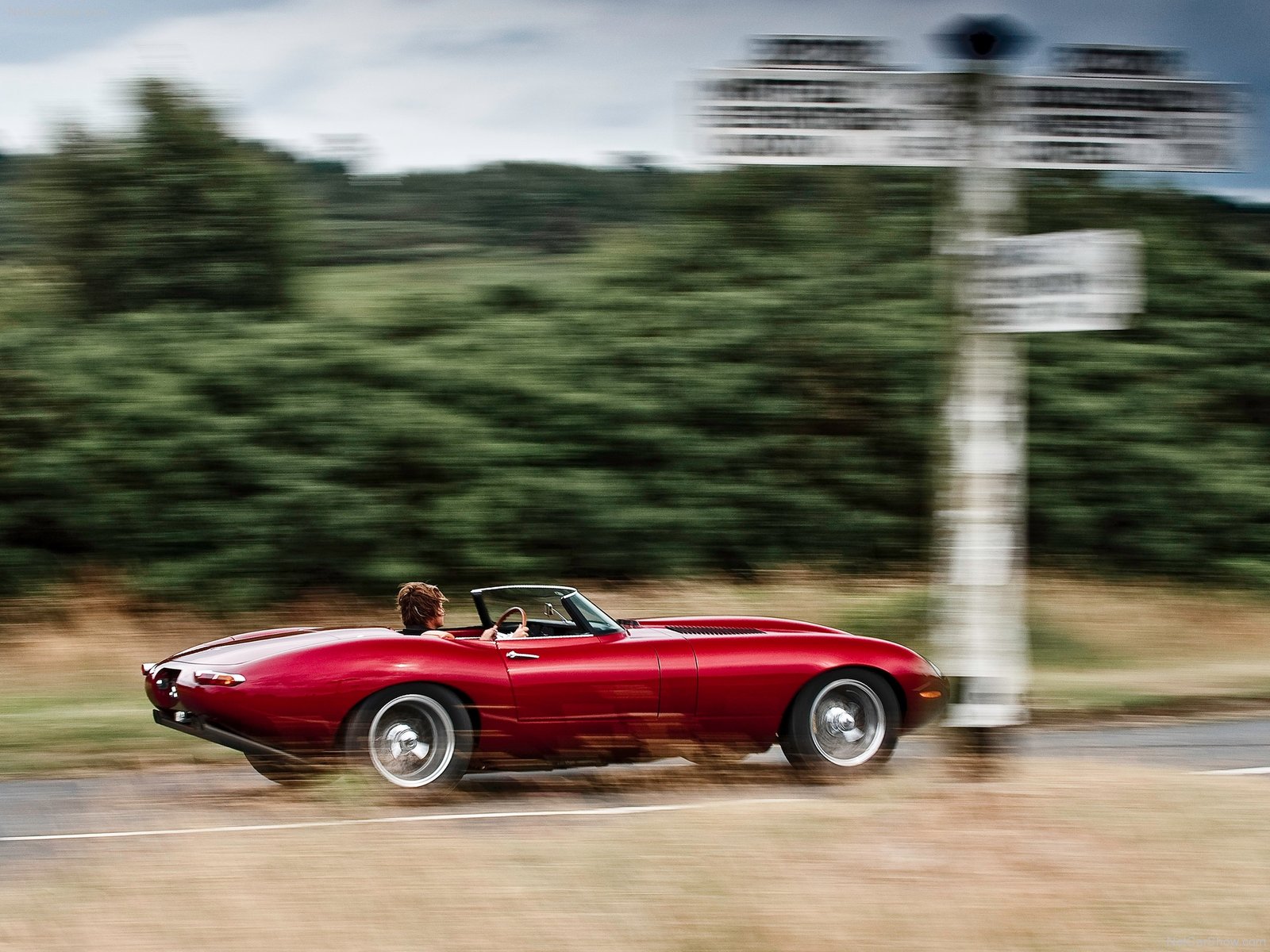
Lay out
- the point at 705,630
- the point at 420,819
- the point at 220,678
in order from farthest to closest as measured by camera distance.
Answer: the point at 705,630 < the point at 220,678 < the point at 420,819

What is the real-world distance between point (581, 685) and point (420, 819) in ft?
3.56

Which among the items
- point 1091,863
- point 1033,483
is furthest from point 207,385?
point 1091,863

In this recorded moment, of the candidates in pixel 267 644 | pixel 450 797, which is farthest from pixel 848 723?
pixel 267 644

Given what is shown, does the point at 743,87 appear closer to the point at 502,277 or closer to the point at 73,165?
the point at 502,277

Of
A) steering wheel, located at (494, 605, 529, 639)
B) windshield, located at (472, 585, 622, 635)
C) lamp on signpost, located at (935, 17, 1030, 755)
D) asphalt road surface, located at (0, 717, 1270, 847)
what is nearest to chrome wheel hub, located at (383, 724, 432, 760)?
asphalt road surface, located at (0, 717, 1270, 847)

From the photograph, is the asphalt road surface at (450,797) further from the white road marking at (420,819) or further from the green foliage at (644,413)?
the green foliage at (644,413)

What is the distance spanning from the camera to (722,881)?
462 centimetres

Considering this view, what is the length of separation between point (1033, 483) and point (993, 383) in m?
11.6

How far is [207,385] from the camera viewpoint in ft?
47.4

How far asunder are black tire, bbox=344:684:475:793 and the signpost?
2432 mm

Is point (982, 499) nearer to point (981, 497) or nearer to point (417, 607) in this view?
point (981, 497)

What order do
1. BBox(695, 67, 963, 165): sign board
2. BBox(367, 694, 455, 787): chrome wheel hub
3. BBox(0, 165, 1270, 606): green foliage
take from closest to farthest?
BBox(695, 67, 963, 165): sign board, BBox(367, 694, 455, 787): chrome wheel hub, BBox(0, 165, 1270, 606): green foliage

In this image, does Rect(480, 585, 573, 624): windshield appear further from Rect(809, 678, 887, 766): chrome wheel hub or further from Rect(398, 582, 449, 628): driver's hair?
Rect(809, 678, 887, 766): chrome wheel hub

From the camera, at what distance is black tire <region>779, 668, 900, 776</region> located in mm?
7250
